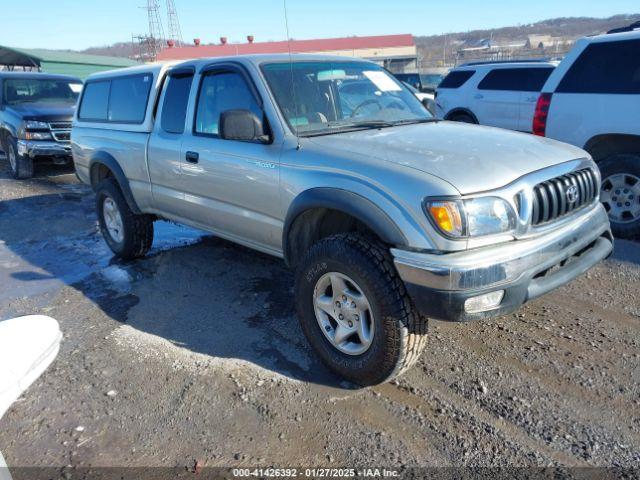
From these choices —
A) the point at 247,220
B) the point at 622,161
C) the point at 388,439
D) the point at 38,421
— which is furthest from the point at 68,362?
the point at 622,161

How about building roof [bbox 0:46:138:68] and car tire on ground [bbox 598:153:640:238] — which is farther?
building roof [bbox 0:46:138:68]

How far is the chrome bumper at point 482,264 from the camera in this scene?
2.57 meters

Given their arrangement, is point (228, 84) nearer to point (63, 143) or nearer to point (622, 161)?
point (622, 161)

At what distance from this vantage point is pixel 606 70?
5.61m

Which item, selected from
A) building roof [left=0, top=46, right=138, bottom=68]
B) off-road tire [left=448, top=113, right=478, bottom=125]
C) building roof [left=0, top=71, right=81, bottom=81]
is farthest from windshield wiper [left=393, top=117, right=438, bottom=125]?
building roof [left=0, top=46, right=138, bottom=68]

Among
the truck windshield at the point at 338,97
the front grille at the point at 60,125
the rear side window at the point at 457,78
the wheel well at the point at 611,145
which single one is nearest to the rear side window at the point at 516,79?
the rear side window at the point at 457,78

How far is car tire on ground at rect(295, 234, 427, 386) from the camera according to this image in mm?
2809

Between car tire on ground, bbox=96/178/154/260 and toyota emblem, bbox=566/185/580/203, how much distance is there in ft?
12.7

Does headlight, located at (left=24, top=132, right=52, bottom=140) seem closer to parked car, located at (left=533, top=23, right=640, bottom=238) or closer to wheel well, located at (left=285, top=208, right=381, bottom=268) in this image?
wheel well, located at (left=285, top=208, right=381, bottom=268)

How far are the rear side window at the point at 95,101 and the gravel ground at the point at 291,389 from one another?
203 centimetres

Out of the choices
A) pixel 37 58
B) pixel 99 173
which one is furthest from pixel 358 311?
pixel 37 58

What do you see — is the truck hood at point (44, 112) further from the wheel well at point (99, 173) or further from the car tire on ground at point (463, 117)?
the car tire on ground at point (463, 117)

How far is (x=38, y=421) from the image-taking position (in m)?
2.94

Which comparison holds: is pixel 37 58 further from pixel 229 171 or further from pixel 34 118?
pixel 229 171
